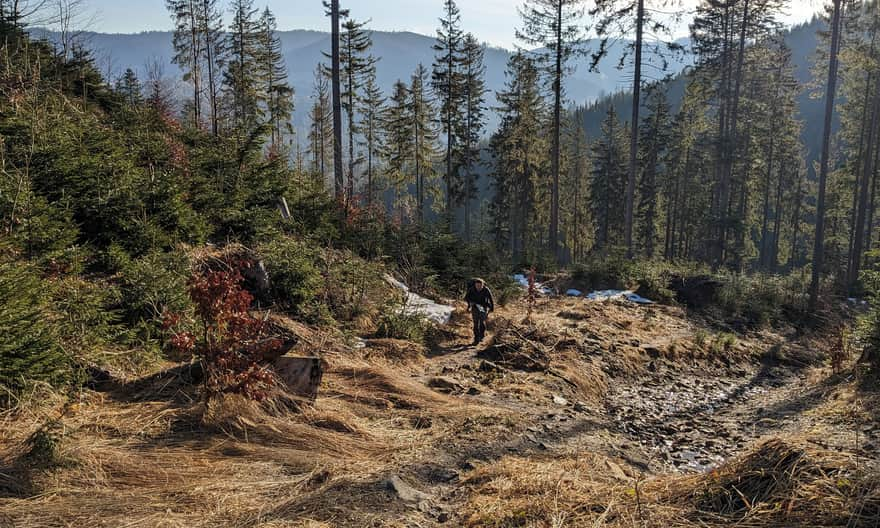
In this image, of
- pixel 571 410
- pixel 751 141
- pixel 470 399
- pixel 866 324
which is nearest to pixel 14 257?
pixel 470 399

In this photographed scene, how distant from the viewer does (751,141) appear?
29.5 metres

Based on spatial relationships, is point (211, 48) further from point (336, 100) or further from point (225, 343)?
point (225, 343)

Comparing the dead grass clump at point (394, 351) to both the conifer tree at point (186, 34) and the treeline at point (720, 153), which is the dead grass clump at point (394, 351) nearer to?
the treeline at point (720, 153)

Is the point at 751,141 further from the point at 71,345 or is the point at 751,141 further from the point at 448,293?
the point at 71,345

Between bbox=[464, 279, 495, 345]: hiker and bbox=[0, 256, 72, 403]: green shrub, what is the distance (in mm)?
6279

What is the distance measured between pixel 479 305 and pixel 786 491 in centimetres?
664

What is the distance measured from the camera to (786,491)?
107 inches

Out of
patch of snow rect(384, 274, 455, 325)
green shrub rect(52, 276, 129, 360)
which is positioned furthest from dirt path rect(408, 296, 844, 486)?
green shrub rect(52, 276, 129, 360)

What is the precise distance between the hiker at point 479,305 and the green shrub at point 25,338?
628cm

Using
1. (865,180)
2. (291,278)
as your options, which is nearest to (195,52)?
(291,278)

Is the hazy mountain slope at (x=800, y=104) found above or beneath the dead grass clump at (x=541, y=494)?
above

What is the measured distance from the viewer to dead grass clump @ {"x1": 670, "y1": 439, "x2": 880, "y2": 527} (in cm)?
239

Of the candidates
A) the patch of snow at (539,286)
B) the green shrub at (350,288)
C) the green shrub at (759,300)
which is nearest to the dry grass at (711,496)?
the green shrub at (350,288)

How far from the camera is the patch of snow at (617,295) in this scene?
A: 14.7 metres
